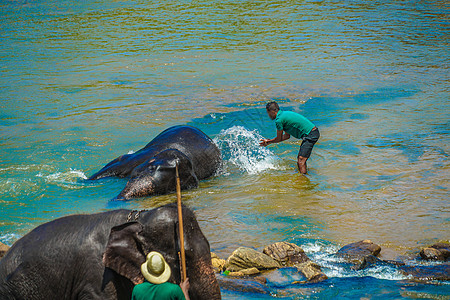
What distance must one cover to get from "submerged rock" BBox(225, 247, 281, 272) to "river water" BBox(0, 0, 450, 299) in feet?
1.06

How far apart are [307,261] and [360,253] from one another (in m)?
0.65

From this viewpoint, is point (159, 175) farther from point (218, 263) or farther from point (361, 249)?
point (361, 249)

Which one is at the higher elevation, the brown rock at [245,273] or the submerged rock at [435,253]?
the brown rock at [245,273]

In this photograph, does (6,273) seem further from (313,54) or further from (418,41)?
(418,41)

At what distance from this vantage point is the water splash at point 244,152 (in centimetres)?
1077

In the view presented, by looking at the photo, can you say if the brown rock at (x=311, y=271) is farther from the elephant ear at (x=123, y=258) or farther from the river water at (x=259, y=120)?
the elephant ear at (x=123, y=258)

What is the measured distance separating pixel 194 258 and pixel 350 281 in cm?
231

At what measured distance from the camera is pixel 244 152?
11359 millimetres

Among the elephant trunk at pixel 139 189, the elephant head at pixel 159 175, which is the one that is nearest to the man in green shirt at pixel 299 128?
the elephant head at pixel 159 175

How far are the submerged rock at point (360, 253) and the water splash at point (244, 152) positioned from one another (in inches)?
152

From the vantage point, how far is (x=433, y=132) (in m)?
12.5

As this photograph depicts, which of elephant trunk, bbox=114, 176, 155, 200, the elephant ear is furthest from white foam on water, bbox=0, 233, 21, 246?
the elephant ear

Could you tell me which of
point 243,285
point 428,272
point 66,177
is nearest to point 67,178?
point 66,177

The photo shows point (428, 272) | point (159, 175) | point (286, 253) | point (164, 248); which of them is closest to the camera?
point (164, 248)
